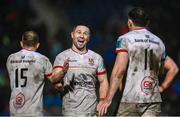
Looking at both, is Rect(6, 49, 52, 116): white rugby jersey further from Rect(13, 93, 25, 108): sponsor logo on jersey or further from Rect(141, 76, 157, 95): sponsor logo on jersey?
Rect(141, 76, 157, 95): sponsor logo on jersey

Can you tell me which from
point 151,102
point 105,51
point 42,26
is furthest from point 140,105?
point 42,26

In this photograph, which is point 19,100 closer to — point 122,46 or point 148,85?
point 122,46

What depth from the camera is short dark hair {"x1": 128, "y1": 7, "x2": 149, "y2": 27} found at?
8.66 meters

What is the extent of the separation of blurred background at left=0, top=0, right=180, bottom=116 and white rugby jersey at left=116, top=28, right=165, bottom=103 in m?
6.71

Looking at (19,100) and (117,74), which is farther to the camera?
(19,100)

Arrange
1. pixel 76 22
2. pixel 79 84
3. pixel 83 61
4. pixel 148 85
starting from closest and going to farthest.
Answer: pixel 148 85 < pixel 79 84 < pixel 83 61 < pixel 76 22

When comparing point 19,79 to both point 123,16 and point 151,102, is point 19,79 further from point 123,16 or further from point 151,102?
point 123,16

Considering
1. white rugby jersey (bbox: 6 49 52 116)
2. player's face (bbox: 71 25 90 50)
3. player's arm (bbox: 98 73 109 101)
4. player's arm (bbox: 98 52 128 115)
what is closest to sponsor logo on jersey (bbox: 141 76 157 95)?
player's arm (bbox: 98 52 128 115)

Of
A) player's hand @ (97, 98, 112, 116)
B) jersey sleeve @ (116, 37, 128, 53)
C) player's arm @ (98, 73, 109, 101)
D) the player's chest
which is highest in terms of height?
jersey sleeve @ (116, 37, 128, 53)

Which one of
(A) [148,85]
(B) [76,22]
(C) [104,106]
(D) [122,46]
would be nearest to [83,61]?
(D) [122,46]

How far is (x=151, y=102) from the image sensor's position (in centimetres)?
870

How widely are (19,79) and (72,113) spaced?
3.03 feet

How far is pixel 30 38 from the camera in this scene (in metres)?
9.23

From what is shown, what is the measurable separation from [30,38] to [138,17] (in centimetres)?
164
